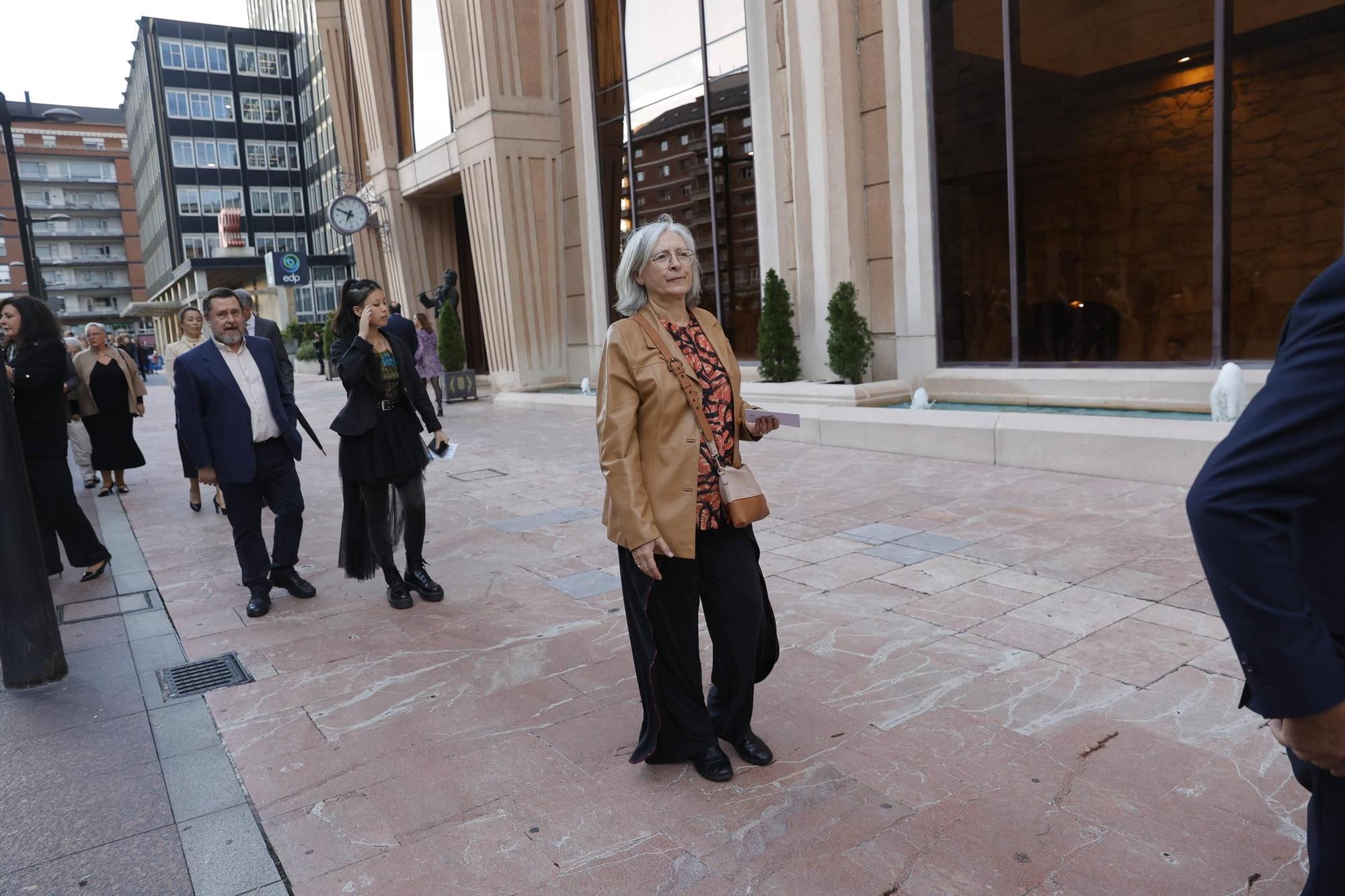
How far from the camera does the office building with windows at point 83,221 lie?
9431 cm

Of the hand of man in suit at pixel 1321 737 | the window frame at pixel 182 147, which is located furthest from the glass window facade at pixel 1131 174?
the window frame at pixel 182 147

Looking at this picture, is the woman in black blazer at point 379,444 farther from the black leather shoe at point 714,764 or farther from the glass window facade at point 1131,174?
the glass window facade at point 1131,174

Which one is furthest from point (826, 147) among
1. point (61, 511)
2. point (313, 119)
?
point (313, 119)

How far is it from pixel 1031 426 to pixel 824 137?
5.56 meters

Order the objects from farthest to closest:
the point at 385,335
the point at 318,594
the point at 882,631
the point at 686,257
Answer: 1. the point at 318,594
2. the point at 385,335
3. the point at 882,631
4. the point at 686,257

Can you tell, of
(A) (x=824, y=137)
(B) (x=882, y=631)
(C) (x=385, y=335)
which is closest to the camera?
(B) (x=882, y=631)

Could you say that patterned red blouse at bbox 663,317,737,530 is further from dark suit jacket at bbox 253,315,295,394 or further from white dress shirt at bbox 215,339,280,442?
dark suit jacket at bbox 253,315,295,394

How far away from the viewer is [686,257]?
3.10m

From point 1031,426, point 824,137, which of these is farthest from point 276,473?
point 824,137

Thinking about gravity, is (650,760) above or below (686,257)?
below

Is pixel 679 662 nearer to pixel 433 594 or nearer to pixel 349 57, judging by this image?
pixel 433 594

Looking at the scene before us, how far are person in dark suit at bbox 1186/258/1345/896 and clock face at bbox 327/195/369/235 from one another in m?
23.5

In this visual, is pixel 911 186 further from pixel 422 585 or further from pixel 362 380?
pixel 422 585

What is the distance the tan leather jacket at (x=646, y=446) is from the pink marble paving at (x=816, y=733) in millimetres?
916
